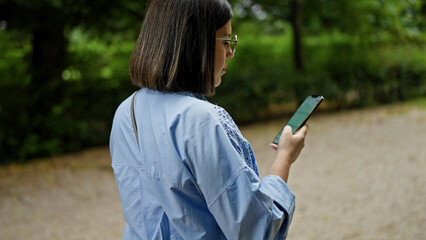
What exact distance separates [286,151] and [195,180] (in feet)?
1.24

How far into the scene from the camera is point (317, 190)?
6344mm

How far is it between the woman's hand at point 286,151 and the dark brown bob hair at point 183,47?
1.03 feet

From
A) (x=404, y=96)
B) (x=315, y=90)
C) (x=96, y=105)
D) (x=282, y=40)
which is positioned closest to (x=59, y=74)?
(x=96, y=105)

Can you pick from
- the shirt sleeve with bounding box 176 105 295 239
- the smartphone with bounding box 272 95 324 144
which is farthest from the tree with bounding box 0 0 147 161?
the shirt sleeve with bounding box 176 105 295 239

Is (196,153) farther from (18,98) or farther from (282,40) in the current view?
(282,40)

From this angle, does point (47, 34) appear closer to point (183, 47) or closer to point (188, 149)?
point (183, 47)

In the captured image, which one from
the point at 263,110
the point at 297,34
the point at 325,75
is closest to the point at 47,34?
the point at 263,110

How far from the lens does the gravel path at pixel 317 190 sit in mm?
5031

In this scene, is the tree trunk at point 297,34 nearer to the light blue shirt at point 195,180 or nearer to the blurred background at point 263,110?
the blurred background at point 263,110

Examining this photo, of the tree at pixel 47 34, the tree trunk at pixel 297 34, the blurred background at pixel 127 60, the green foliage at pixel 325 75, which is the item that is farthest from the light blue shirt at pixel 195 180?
the tree trunk at pixel 297 34

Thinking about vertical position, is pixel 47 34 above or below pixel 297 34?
above

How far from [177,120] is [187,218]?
272 millimetres

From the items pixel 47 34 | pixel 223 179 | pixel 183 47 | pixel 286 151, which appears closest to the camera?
pixel 223 179

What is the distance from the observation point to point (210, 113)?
4.01ft
